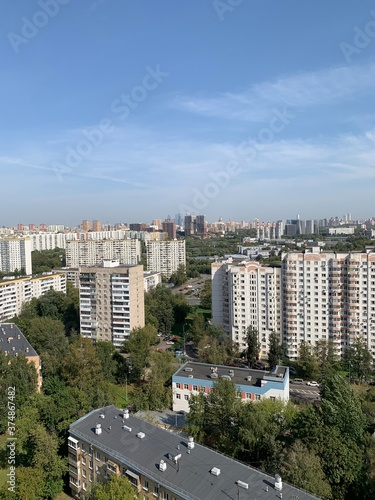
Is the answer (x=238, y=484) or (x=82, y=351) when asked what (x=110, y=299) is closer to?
(x=82, y=351)

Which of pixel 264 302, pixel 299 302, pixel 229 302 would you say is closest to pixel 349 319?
pixel 299 302

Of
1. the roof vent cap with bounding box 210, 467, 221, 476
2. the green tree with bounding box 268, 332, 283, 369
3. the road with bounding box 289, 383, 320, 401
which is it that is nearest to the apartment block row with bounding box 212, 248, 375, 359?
the green tree with bounding box 268, 332, 283, 369

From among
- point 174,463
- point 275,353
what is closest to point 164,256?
point 275,353

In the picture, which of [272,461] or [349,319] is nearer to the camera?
[272,461]

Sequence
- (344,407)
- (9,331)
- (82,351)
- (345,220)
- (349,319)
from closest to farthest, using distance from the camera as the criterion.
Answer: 1. (344,407)
2. (82,351)
3. (9,331)
4. (349,319)
5. (345,220)

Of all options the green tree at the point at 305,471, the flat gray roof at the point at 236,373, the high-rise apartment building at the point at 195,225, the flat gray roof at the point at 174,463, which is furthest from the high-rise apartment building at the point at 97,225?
the green tree at the point at 305,471

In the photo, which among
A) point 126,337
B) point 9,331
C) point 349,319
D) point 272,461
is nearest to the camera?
point 272,461
